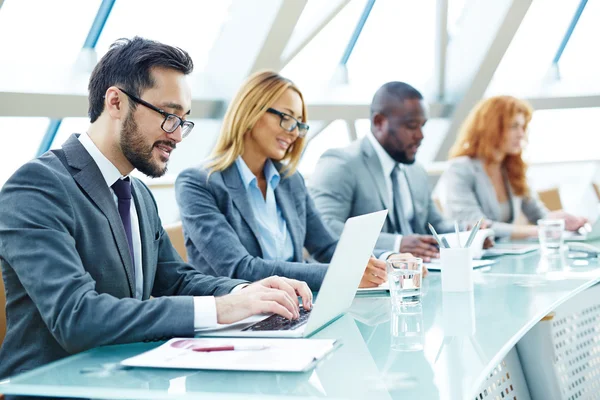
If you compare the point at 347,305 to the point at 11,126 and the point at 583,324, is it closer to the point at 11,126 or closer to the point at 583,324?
the point at 583,324

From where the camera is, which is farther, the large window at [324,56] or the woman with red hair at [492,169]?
the large window at [324,56]

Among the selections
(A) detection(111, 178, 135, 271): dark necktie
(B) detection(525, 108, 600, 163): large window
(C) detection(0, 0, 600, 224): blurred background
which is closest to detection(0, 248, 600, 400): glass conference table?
(A) detection(111, 178, 135, 271): dark necktie

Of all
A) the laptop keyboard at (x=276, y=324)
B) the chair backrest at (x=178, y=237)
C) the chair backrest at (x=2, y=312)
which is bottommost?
the chair backrest at (x=2, y=312)

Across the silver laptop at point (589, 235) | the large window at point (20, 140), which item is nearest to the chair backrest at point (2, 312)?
the silver laptop at point (589, 235)

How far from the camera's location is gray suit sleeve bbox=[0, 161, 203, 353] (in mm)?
1425

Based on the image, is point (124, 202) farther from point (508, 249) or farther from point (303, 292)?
point (508, 249)

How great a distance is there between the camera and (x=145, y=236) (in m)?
1.87

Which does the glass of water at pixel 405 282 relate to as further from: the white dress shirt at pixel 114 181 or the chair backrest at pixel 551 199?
the chair backrest at pixel 551 199

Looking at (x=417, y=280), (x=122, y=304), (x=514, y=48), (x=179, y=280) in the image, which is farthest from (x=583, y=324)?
(x=514, y=48)

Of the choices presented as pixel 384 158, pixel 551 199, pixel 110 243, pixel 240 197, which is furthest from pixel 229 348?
pixel 551 199

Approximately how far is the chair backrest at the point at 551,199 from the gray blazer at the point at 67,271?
11.4 ft

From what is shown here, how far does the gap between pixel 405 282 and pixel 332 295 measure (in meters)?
0.30

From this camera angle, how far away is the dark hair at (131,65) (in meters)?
1.79

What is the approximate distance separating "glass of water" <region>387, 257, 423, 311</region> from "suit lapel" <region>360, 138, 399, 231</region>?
4.76ft
